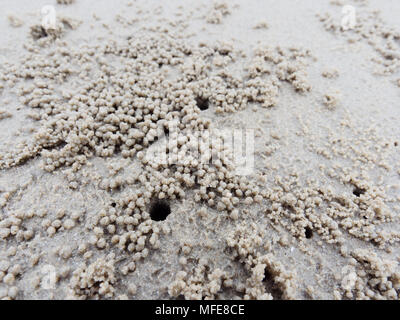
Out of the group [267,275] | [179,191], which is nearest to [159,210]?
[179,191]

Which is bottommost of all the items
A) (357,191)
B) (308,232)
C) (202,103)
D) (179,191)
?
(308,232)

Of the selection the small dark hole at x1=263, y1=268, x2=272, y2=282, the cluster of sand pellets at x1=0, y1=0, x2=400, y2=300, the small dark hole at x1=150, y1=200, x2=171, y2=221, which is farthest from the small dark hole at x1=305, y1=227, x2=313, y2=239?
the small dark hole at x1=150, y1=200, x2=171, y2=221

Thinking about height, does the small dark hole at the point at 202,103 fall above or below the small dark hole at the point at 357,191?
above

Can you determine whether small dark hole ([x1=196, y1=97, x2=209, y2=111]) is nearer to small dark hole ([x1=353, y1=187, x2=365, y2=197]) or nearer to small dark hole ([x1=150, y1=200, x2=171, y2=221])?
small dark hole ([x1=150, y1=200, x2=171, y2=221])

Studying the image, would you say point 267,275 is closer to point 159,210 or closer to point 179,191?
point 179,191

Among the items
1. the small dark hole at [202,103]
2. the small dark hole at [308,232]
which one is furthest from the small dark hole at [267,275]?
the small dark hole at [202,103]

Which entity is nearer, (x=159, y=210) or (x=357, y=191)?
(x=159, y=210)

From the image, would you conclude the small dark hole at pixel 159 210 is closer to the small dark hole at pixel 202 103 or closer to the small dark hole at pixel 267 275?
the small dark hole at pixel 267 275
